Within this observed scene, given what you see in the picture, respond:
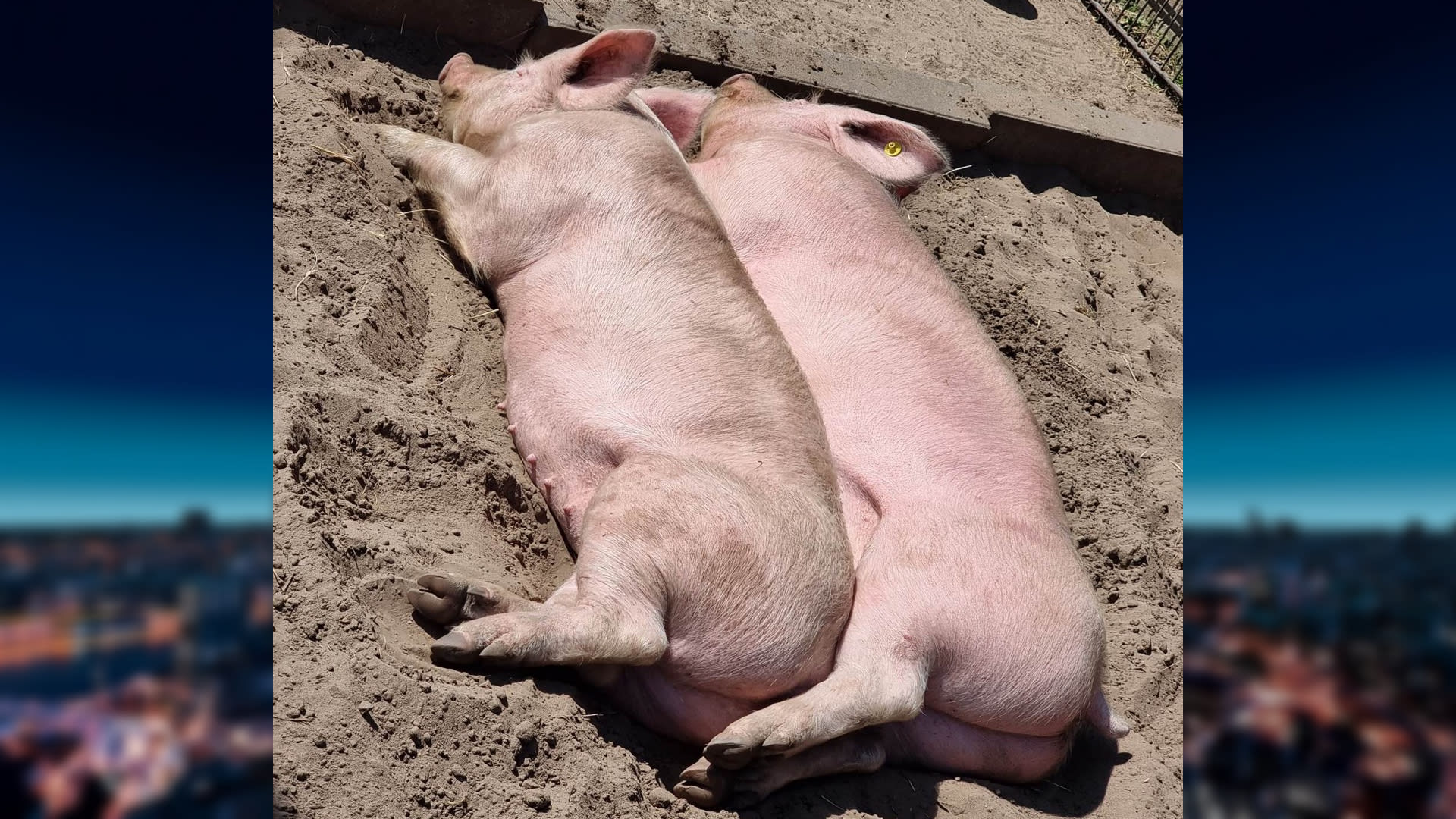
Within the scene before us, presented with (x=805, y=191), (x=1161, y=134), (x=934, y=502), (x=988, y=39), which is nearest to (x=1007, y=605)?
(x=934, y=502)

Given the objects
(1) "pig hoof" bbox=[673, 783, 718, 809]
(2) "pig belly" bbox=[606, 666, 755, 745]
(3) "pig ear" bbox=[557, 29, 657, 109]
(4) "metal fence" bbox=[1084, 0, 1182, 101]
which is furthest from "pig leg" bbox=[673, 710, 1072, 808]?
(4) "metal fence" bbox=[1084, 0, 1182, 101]

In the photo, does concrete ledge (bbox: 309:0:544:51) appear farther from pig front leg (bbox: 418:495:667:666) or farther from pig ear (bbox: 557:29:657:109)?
pig front leg (bbox: 418:495:667:666)

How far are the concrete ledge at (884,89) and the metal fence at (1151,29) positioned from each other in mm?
967

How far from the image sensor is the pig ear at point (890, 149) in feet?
12.6

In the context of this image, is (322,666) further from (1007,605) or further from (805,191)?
(805,191)

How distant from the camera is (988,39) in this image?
18.8 ft

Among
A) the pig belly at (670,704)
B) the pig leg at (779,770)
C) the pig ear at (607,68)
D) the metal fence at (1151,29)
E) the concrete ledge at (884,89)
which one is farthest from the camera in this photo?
the metal fence at (1151,29)

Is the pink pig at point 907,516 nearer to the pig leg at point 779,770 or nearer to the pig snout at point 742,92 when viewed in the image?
the pig leg at point 779,770

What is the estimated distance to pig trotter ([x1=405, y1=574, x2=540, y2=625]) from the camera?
2.32 metres

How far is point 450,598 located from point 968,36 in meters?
4.35

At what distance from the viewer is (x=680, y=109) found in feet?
12.7

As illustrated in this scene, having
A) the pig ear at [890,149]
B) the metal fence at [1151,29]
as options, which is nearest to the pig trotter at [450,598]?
the pig ear at [890,149]
